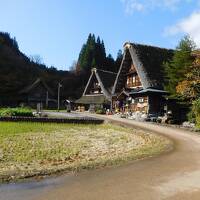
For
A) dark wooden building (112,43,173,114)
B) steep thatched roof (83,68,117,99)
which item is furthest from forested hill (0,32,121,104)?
dark wooden building (112,43,173,114)

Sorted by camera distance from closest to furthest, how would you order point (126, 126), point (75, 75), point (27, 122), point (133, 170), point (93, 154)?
point (133, 170)
point (93, 154)
point (126, 126)
point (27, 122)
point (75, 75)

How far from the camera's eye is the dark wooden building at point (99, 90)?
5738 centimetres

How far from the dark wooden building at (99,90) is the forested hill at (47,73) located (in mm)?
18961

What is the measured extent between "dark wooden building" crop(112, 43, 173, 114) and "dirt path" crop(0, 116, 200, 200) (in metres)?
27.7

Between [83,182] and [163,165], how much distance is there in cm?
370

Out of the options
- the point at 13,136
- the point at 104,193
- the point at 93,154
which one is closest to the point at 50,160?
the point at 93,154

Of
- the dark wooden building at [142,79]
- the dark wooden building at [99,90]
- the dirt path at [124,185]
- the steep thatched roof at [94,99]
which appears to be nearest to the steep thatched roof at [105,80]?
the dark wooden building at [99,90]

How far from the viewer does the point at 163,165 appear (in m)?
13.4

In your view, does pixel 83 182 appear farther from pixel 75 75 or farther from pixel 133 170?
pixel 75 75

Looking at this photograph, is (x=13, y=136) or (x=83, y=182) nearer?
(x=83, y=182)

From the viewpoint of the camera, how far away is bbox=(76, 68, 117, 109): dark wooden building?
57375mm

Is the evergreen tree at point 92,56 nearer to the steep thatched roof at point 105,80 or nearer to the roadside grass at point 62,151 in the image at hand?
the steep thatched roof at point 105,80

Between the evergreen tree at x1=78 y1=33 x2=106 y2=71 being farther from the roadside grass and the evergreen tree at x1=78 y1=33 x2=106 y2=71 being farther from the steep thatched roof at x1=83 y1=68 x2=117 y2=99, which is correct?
the roadside grass

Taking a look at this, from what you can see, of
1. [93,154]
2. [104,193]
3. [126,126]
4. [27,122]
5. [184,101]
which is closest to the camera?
[104,193]
